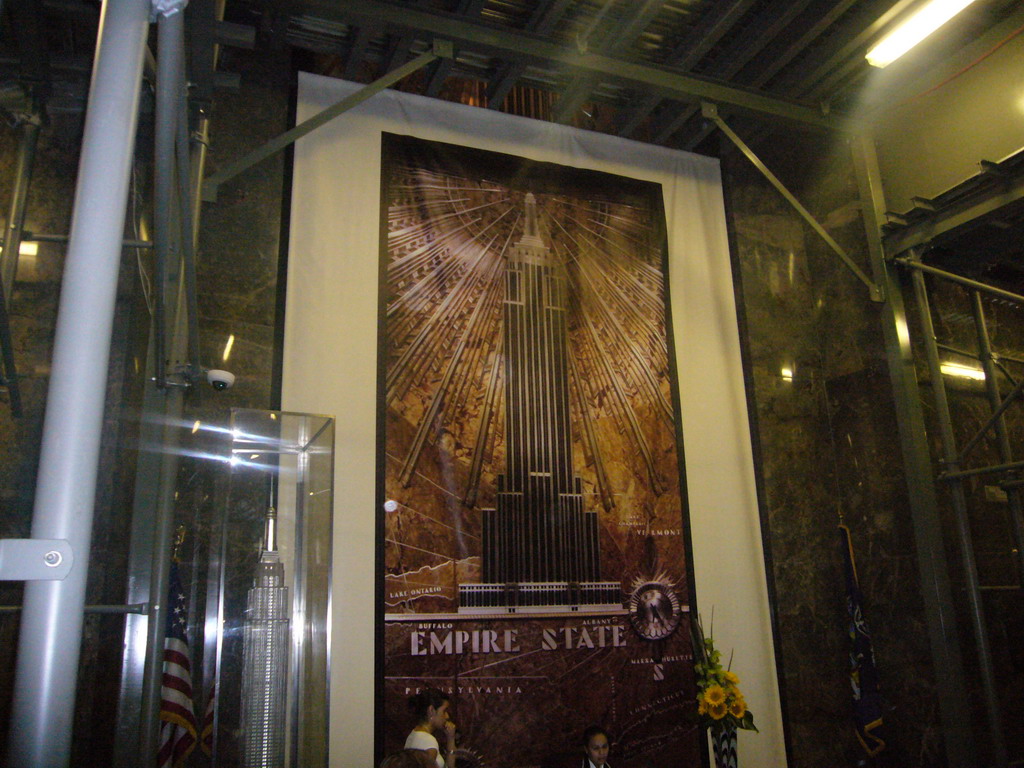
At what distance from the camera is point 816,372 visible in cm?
627

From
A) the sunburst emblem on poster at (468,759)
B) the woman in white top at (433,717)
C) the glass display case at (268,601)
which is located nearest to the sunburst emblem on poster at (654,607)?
the sunburst emblem on poster at (468,759)

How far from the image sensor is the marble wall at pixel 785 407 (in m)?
3.82

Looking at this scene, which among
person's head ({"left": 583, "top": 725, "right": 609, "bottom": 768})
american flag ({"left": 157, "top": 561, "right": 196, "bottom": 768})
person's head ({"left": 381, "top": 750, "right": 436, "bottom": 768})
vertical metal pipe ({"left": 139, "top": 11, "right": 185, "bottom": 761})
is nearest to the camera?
vertical metal pipe ({"left": 139, "top": 11, "right": 185, "bottom": 761})

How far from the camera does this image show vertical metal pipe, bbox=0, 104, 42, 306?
12.1 ft

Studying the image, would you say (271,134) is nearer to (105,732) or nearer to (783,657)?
(105,732)

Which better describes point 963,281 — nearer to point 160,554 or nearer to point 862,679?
point 862,679

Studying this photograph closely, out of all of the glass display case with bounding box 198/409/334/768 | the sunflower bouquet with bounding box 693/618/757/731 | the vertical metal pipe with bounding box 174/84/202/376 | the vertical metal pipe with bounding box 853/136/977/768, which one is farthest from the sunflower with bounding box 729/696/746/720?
the vertical metal pipe with bounding box 174/84/202/376

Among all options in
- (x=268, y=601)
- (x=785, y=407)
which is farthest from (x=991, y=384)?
(x=268, y=601)

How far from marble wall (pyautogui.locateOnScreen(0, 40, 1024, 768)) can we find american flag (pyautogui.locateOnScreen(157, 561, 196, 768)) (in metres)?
0.31

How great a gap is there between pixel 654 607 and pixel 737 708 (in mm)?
799

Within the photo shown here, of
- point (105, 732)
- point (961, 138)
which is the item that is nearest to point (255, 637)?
point (105, 732)

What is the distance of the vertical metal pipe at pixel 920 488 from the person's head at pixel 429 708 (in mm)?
3291

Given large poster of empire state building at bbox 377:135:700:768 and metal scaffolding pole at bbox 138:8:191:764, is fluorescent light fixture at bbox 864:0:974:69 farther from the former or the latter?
metal scaffolding pole at bbox 138:8:191:764

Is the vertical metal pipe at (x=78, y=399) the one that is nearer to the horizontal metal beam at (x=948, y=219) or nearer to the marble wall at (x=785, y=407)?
the marble wall at (x=785, y=407)
